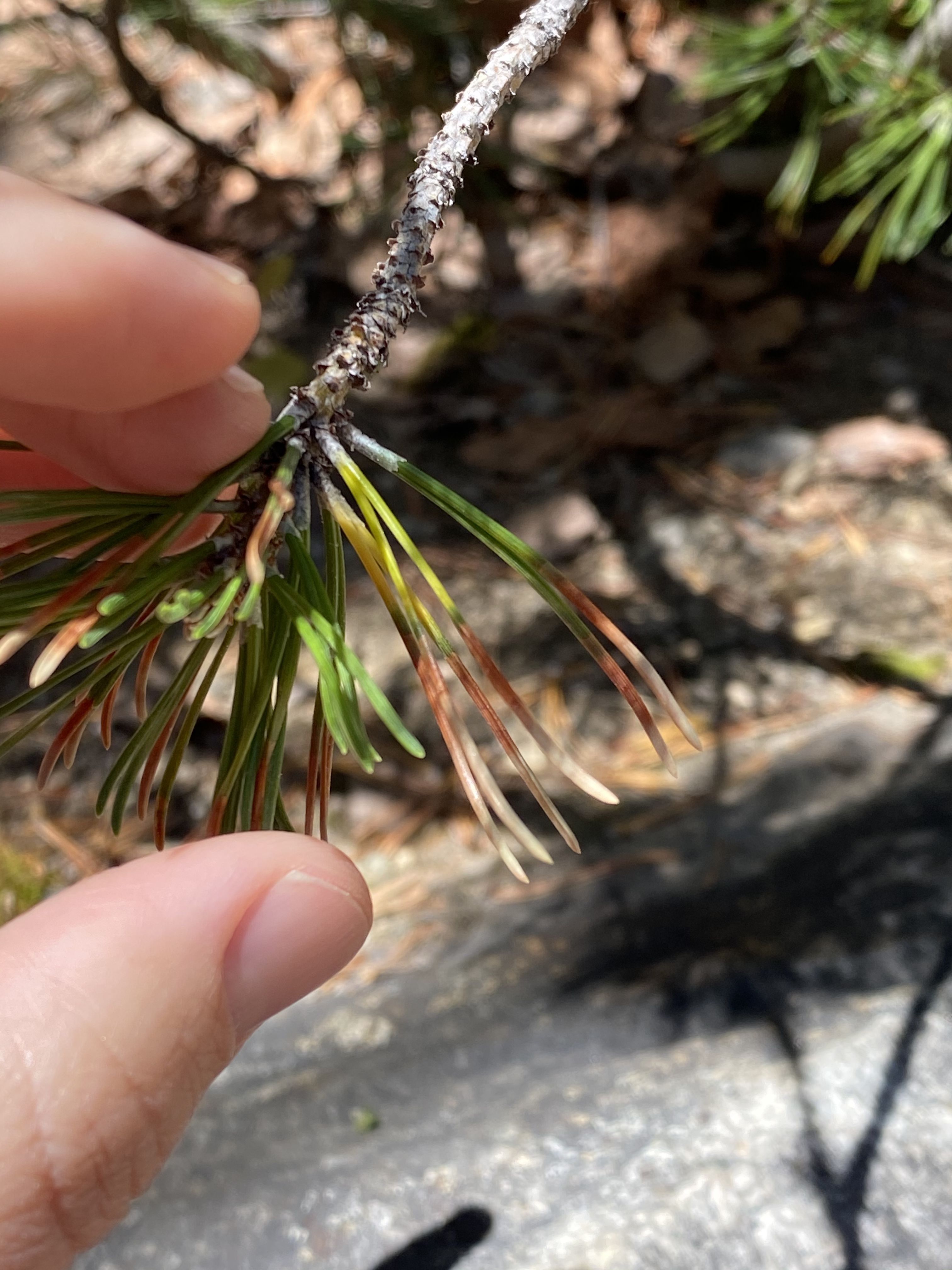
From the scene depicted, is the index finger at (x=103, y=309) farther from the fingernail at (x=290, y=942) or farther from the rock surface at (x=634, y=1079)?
the rock surface at (x=634, y=1079)

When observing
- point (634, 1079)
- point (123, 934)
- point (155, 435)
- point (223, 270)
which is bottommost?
point (634, 1079)

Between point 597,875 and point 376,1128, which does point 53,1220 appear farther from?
point 597,875

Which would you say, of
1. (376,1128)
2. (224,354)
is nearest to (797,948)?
(376,1128)

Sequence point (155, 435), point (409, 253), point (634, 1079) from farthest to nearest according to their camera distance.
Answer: point (634, 1079) < point (155, 435) < point (409, 253)

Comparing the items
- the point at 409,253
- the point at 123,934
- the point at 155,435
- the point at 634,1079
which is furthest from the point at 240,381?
the point at 634,1079

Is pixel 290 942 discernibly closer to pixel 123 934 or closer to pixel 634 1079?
pixel 123 934

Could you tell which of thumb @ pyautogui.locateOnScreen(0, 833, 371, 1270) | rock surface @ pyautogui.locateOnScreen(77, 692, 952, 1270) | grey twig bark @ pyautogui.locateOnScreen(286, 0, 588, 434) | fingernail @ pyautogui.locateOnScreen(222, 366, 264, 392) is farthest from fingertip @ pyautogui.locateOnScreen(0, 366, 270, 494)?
rock surface @ pyautogui.locateOnScreen(77, 692, 952, 1270)

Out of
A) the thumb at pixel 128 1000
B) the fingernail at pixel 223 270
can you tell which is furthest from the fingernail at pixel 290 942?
the fingernail at pixel 223 270
